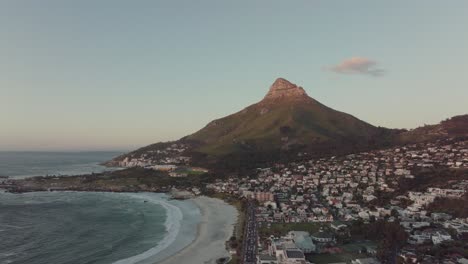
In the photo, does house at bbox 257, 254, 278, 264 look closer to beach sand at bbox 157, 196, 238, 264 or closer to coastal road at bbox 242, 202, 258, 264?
coastal road at bbox 242, 202, 258, 264

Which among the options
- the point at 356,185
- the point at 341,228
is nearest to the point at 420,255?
the point at 341,228

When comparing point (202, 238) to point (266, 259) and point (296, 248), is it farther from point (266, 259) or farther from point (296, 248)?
point (296, 248)

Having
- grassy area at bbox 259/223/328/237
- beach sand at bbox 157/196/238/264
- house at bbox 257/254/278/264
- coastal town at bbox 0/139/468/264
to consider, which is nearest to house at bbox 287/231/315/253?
coastal town at bbox 0/139/468/264

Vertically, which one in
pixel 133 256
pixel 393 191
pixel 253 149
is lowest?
pixel 133 256

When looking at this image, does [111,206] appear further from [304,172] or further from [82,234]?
[304,172]

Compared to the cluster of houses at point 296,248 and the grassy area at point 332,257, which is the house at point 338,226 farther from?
the grassy area at point 332,257
